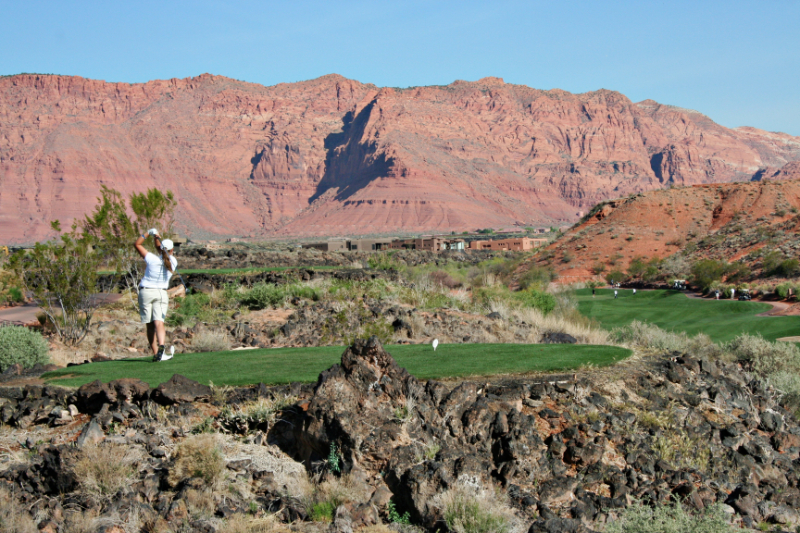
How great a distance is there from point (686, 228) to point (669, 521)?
5236 centimetres

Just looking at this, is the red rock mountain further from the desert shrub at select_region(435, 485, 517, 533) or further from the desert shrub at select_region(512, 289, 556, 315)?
the desert shrub at select_region(435, 485, 517, 533)

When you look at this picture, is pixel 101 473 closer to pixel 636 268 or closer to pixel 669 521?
pixel 669 521

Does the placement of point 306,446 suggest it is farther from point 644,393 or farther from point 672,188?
point 672,188

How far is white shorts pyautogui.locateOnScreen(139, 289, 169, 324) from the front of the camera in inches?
338

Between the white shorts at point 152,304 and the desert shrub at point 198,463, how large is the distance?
3.11 m

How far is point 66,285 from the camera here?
14.7 metres

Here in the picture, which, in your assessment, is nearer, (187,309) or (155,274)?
(155,274)

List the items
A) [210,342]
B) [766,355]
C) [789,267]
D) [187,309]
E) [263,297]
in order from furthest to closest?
[789,267] < [263,297] < [187,309] < [766,355] < [210,342]

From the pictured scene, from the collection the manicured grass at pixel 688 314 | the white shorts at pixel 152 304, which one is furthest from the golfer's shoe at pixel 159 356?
the manicured grass at pixel 688 314

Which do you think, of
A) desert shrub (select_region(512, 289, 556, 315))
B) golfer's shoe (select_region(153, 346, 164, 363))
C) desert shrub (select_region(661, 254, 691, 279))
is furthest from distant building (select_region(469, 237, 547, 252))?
golfer's shoe (select_region(153, 346, 164, 363))

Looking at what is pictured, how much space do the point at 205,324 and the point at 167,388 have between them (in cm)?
843

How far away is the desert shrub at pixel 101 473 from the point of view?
18.7 feet

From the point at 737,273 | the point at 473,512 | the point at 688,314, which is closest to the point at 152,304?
the point at 473,512

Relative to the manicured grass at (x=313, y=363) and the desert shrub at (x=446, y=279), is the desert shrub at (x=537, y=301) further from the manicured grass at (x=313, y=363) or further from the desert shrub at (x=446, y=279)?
the manicured grass at (x=313, y=363)
